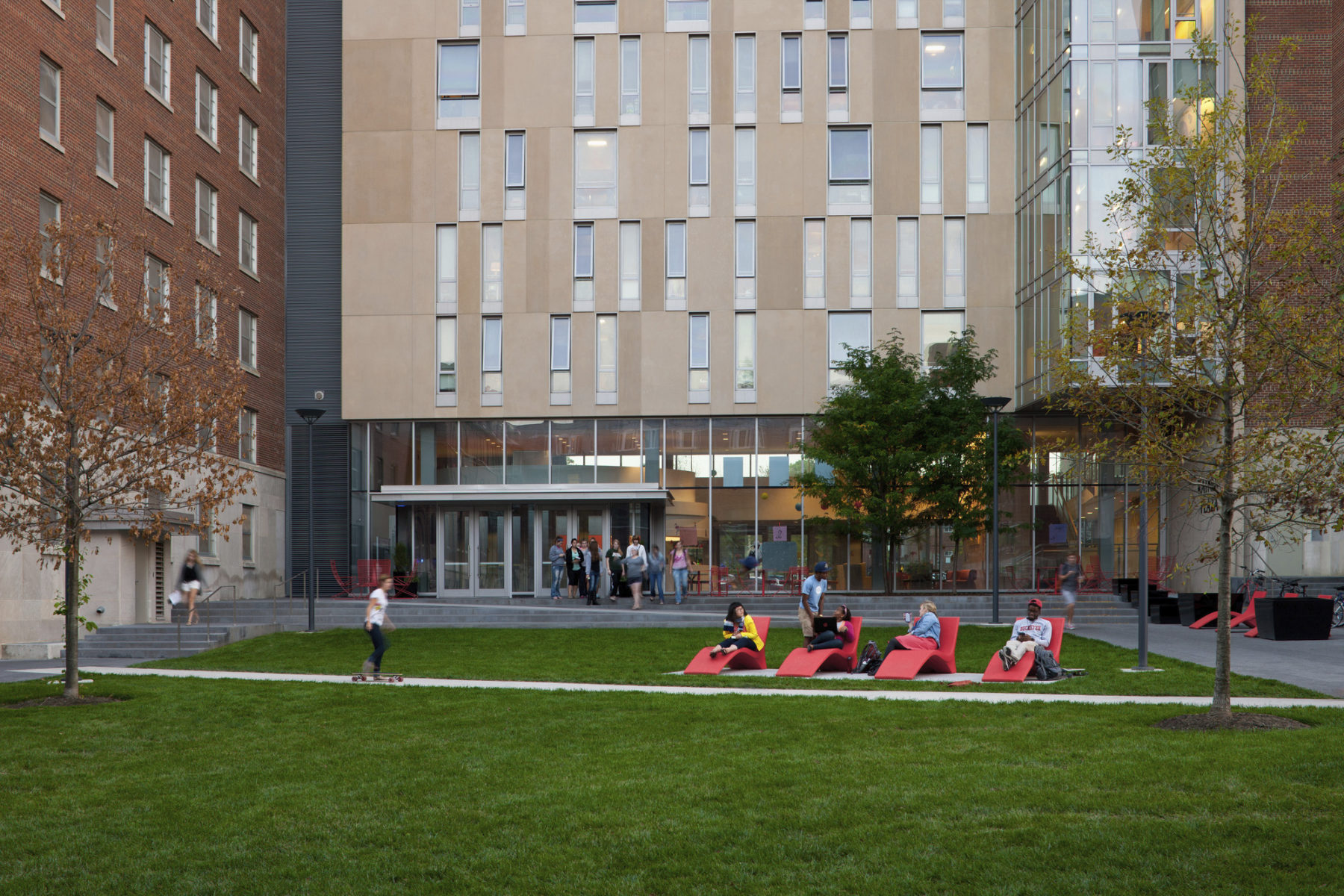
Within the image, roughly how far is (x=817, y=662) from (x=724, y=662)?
131 centimetres

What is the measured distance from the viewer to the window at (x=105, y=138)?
29.1 m

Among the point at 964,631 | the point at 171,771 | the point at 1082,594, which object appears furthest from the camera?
the point at 1082,594

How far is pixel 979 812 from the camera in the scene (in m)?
8.16

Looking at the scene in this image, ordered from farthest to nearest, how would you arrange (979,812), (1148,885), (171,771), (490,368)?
1. (490,368)
2. (171,771)
3. (979,812)
4. (1148,885)

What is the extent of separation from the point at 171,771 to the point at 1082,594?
27961 mm

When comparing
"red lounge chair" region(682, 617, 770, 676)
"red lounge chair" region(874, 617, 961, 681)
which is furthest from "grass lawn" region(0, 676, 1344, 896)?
"red lounge chair" region(682, 617, 770, 676)

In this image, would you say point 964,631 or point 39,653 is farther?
point 964,631

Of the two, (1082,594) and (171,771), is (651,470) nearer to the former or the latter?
(1082,594)

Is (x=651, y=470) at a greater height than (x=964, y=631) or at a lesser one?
greater

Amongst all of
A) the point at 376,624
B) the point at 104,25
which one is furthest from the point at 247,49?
the point at 376,624

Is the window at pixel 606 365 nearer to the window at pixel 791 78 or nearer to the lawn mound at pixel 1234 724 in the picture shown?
the window at pixel 791 78

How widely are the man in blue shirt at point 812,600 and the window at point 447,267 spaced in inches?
853

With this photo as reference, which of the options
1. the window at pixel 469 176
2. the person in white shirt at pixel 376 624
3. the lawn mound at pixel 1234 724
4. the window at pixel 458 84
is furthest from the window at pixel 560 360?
the lawn mound at pixel 1234 724

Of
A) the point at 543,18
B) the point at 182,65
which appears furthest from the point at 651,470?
the point at 182,65
